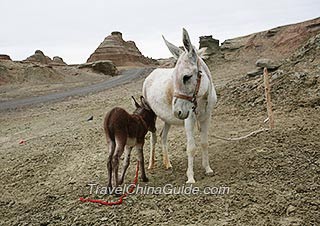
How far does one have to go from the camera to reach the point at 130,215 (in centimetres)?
482

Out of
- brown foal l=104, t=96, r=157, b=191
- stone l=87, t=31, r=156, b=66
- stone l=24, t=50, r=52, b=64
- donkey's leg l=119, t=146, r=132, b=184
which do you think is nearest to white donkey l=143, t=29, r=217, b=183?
brown foal l=104, t=96, r=157, b=191

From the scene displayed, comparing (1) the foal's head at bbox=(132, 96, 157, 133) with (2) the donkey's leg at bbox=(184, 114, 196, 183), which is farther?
(1) the foal's head at bbox=(132, 96, 157, 133)

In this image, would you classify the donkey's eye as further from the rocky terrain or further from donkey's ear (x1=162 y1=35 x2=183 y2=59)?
the rocky terrain

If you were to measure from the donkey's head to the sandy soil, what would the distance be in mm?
1230

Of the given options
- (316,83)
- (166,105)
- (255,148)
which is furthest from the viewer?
(316,83)

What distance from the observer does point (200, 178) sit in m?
5.82

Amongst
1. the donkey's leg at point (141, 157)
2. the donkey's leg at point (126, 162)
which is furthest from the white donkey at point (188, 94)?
the donkey's leg at point (126, 162)

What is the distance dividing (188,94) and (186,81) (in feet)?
0.62

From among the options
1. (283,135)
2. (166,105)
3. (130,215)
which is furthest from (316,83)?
(130,215)

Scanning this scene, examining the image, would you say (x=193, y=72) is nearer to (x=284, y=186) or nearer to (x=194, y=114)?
(x=194, y=114)

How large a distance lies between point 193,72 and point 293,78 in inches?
239

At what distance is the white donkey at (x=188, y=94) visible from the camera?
5.15 m

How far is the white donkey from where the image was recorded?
5152 millimetres

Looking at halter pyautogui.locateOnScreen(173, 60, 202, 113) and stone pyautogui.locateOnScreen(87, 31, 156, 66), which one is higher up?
stone pyautogui.locateOnScreen(87, 31, 156, 66)
